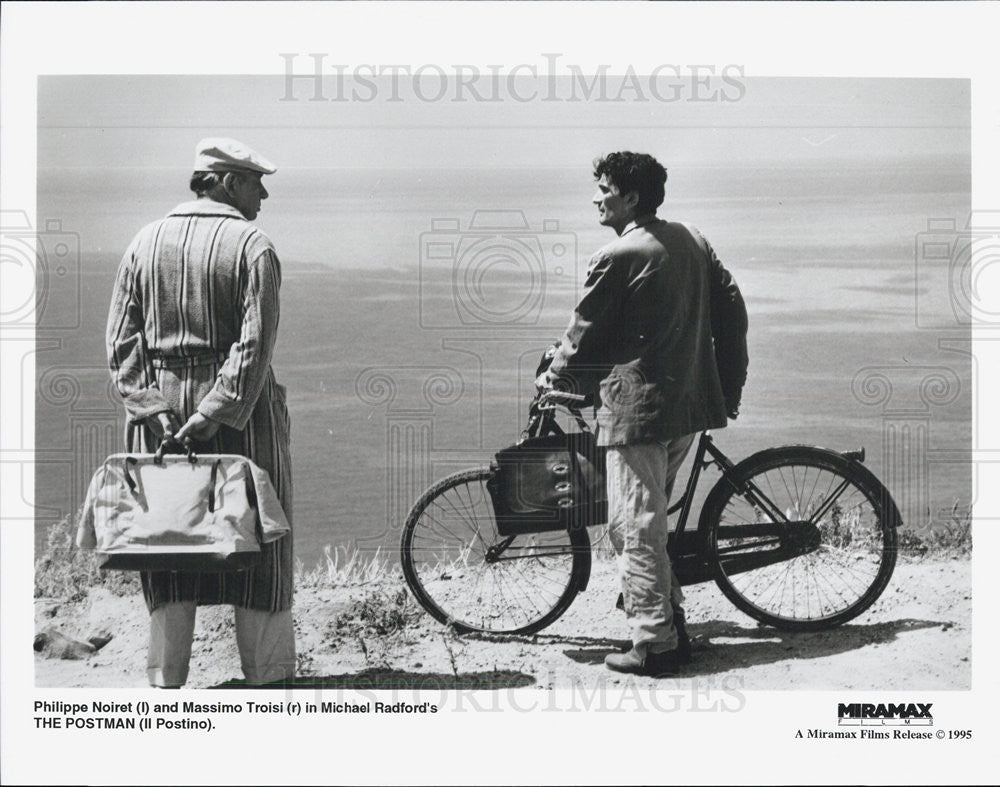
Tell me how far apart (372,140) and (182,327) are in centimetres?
147

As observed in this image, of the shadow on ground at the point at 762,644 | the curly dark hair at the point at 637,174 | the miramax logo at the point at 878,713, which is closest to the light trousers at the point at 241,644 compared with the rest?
the shadow on ground at the point at 762,644

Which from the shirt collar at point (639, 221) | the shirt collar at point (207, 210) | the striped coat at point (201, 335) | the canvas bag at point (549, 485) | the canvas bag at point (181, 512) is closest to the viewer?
the canvas bag at point (181, 512)

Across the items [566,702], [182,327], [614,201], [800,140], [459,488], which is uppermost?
[800,140]

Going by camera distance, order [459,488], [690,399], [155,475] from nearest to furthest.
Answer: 1. [155,475]
2. [690,399]
3. [459,488]

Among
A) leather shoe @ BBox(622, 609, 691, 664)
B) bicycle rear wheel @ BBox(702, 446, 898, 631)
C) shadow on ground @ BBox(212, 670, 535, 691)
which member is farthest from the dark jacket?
shadow on ground @ BBox(212, 670, 535, 691)

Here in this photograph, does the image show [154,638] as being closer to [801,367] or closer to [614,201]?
[614,201]

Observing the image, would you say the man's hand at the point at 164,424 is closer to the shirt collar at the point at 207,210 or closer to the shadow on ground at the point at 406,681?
the shirt collar at the point at 207,210

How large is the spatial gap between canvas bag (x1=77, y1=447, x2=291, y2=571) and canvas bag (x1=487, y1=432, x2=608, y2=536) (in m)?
1.05

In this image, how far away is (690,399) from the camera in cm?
538

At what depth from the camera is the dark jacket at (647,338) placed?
5277mm

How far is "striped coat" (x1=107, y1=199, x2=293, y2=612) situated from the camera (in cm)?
509

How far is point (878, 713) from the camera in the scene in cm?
568

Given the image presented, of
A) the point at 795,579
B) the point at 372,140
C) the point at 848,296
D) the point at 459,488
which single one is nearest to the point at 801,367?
the point at 848,296

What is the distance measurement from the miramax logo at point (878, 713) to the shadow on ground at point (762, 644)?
0.86 feet
